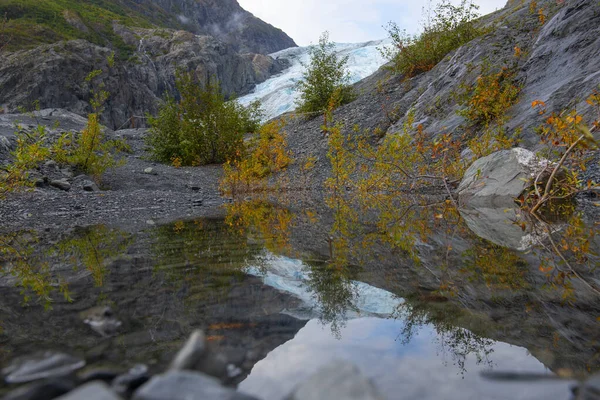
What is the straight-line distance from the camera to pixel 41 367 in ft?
3.97

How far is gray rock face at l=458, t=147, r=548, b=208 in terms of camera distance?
652 cm

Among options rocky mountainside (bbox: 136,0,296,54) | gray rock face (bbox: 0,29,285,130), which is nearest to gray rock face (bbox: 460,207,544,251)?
gray rock face (bbox: 0,29,285,130)

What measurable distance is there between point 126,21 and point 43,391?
7165cm

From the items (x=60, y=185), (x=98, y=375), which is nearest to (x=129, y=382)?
(x=98, y=375)

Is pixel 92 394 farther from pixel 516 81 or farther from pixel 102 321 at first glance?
pixel 516 81

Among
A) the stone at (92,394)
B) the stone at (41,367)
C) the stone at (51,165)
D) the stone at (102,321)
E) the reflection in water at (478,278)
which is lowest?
the reflection in water at (478,278)

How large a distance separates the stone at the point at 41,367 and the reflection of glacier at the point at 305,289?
940 mm

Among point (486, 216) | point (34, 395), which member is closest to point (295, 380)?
point (34, 395)

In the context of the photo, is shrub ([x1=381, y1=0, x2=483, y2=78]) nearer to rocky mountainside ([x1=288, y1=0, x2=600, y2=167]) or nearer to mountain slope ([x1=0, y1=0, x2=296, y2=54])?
rocky mountainside ([x1=288, y1=0, x2=600, y2=167])

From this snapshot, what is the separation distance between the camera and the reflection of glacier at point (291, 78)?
51.3 metres

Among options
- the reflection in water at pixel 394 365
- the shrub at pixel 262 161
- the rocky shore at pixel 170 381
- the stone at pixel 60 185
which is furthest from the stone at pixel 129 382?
the shrub at pixel 262 161

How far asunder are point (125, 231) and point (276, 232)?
190 cm

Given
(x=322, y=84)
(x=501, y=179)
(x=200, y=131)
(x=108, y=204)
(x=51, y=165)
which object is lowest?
(x=501, y=179)

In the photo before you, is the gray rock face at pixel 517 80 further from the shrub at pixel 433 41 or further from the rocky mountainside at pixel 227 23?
the rocky mountainside at pixel 227 23
